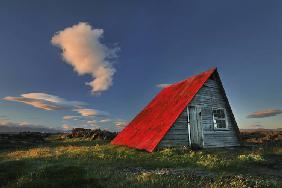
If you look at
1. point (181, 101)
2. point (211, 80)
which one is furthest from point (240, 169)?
point (211, 80)

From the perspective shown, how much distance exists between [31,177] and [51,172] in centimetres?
89

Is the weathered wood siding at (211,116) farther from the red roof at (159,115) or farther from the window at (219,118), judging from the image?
the red roof at (159,115)

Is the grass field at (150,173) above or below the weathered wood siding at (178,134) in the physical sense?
below

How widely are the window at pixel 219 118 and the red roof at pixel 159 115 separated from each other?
291cm

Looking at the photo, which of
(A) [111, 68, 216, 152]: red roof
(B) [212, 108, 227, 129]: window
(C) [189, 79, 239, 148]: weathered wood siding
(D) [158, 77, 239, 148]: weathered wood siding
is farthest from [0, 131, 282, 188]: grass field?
(B) [212, 108, 227, 129]: window

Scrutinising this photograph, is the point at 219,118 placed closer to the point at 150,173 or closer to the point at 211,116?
the point at 211,116

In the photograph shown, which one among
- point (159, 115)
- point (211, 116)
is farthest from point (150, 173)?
point (211, 116)

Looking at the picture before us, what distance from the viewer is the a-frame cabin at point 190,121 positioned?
2120 cm

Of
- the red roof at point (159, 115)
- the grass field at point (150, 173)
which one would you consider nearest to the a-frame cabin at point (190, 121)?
the red roof at point (159, 115)

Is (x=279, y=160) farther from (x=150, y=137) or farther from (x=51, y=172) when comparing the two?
(x=51, y=172)

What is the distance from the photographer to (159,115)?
23641 millimetres

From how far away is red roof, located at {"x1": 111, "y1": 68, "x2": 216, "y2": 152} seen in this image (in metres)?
20.9

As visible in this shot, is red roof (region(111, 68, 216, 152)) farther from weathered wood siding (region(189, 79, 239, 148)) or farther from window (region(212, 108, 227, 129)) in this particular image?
window (region(212, 108, 227, 129))

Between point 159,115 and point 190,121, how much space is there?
256 centimetres
